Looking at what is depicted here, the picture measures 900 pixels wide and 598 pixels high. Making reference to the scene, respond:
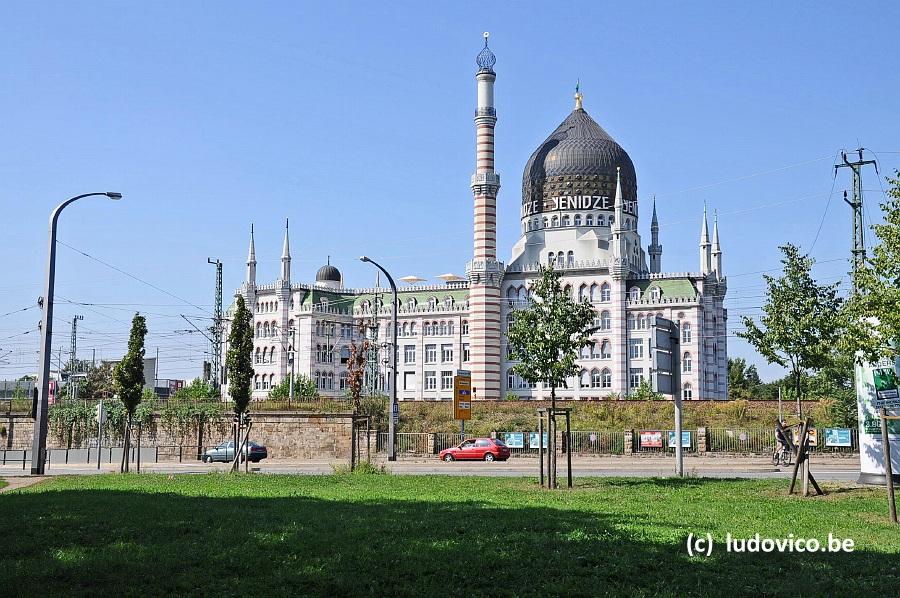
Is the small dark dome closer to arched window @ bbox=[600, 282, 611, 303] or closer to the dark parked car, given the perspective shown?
arched window @ bbox=[600, 282, 611, 303]

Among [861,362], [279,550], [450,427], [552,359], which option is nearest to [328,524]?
[279,550]

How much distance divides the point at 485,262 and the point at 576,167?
47.8ft

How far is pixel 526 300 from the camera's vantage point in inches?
3332

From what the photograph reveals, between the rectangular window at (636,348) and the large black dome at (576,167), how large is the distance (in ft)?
52.4

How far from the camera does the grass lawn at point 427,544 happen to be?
972cm

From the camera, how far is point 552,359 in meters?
23.0

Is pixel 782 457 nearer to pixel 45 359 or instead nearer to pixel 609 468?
pixel 609 468

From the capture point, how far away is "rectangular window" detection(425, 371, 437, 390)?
98500 mm

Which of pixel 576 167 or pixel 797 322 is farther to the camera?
pixel 576 167

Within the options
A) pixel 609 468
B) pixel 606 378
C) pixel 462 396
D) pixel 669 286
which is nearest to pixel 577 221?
pixel 669 286

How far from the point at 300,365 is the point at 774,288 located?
81347mm

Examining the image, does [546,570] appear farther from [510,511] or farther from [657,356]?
[657,356]

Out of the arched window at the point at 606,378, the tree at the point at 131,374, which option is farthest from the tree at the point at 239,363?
the arched window at the point at 606,378

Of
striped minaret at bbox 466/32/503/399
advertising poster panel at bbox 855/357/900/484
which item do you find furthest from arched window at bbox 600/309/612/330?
advertising poster panel at bbox 855/357/900/484
